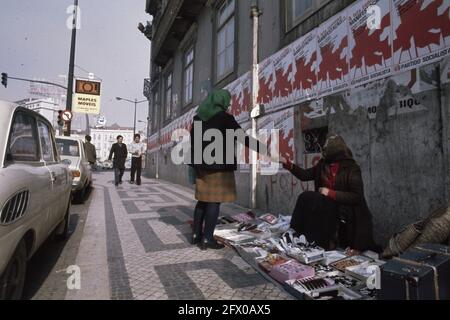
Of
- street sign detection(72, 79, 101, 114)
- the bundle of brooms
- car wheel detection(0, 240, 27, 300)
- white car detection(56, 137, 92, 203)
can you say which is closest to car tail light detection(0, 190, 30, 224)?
car wheel detection(0, 240, 27, 300)

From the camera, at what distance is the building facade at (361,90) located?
3423mm

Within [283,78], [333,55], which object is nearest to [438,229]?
[333,55]

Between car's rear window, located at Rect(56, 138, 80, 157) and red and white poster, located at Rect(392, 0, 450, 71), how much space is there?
7233 mm

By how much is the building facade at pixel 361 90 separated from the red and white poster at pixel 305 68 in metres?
0.02

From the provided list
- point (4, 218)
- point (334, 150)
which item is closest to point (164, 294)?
point (4, 218)

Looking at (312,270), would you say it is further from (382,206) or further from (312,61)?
(312,61)

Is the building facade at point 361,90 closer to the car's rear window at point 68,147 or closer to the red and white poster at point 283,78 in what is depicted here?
the red and white poster at point 283,78

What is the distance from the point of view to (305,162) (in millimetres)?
5559

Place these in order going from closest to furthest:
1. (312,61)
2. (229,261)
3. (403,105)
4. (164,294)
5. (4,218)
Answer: (4,218)
(164,294)
(229,261)
(403,105)
(312,61)

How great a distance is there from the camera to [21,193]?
2.08 metres

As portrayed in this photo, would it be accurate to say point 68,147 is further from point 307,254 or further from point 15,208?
point 307,254

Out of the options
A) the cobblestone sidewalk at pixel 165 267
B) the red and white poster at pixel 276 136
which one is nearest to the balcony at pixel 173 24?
the red and white poster at pixel 276 136
